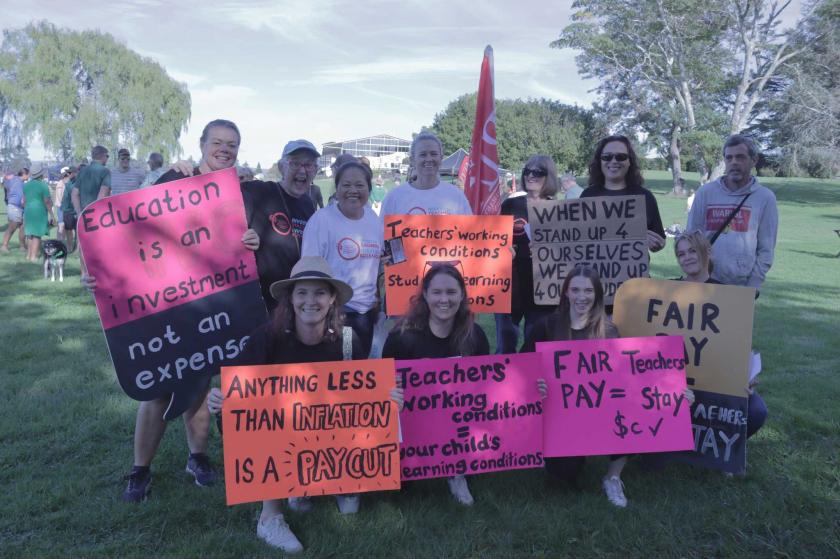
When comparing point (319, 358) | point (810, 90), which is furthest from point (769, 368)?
point (810, 90)

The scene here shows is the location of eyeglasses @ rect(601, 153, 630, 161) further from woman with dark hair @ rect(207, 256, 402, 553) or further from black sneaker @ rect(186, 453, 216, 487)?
black sneaker @ rect(186, 453, 216, 487)

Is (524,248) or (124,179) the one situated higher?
(124,179)

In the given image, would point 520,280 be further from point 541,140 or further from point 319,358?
point 541,140

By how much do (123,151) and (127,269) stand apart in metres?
10.5

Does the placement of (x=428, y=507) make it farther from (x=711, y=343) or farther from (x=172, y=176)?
(x=172, y=176)

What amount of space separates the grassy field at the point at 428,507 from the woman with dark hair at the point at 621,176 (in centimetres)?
176

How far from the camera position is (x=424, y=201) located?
5.25m

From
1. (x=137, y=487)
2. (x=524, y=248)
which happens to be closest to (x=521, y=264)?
(x=524, y=248)

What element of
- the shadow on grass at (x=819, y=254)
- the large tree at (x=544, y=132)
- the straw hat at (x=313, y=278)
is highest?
the large tree at (x=544, y=132)

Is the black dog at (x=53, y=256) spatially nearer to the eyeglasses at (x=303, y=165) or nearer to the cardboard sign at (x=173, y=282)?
the eyeglasses at (x=303, y=165)

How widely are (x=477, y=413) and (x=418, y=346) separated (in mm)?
555

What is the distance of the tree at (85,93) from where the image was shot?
46000mm

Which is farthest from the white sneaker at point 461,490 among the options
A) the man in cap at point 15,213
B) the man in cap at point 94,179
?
the man in cap at point 15,213

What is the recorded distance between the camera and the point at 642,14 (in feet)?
155
